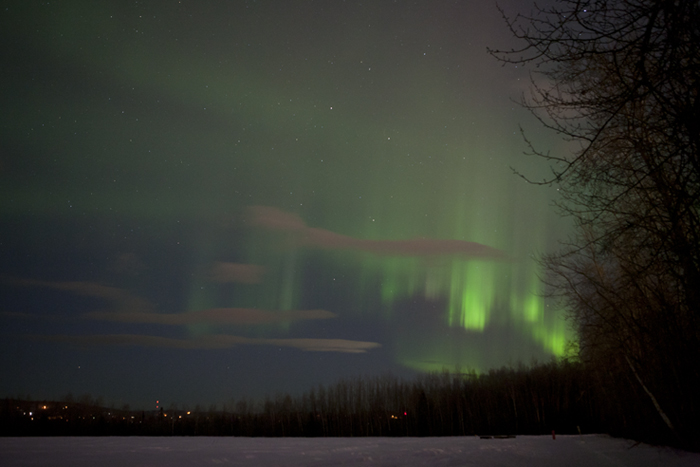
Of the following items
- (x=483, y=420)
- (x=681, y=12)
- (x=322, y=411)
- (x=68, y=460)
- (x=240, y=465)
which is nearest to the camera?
(x=681, y=12)

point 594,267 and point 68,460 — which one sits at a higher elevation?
point 594,267

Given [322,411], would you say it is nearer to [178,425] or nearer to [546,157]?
[178,425]

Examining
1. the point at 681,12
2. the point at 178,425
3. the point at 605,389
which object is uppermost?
the point at 681,12

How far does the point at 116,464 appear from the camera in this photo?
45.0 ft

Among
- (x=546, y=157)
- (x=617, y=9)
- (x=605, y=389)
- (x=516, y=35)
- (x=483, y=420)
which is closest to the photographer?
(x=617, y=9)

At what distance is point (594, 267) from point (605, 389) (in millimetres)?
8967

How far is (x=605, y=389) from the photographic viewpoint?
21.4 meters

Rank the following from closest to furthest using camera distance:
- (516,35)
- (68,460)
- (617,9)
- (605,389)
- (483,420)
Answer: (617,9) < (516,35) < (68,460) < (605,389) < (483,420)

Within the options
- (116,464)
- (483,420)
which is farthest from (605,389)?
(483,420)

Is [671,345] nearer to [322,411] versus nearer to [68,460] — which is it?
[68,460]

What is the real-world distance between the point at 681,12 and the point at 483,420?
67.3 m

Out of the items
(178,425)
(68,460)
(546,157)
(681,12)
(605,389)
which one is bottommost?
(178,425)

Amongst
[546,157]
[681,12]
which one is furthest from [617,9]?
[546,157]

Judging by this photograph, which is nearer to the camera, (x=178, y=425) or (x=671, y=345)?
(x=671, y=345)
